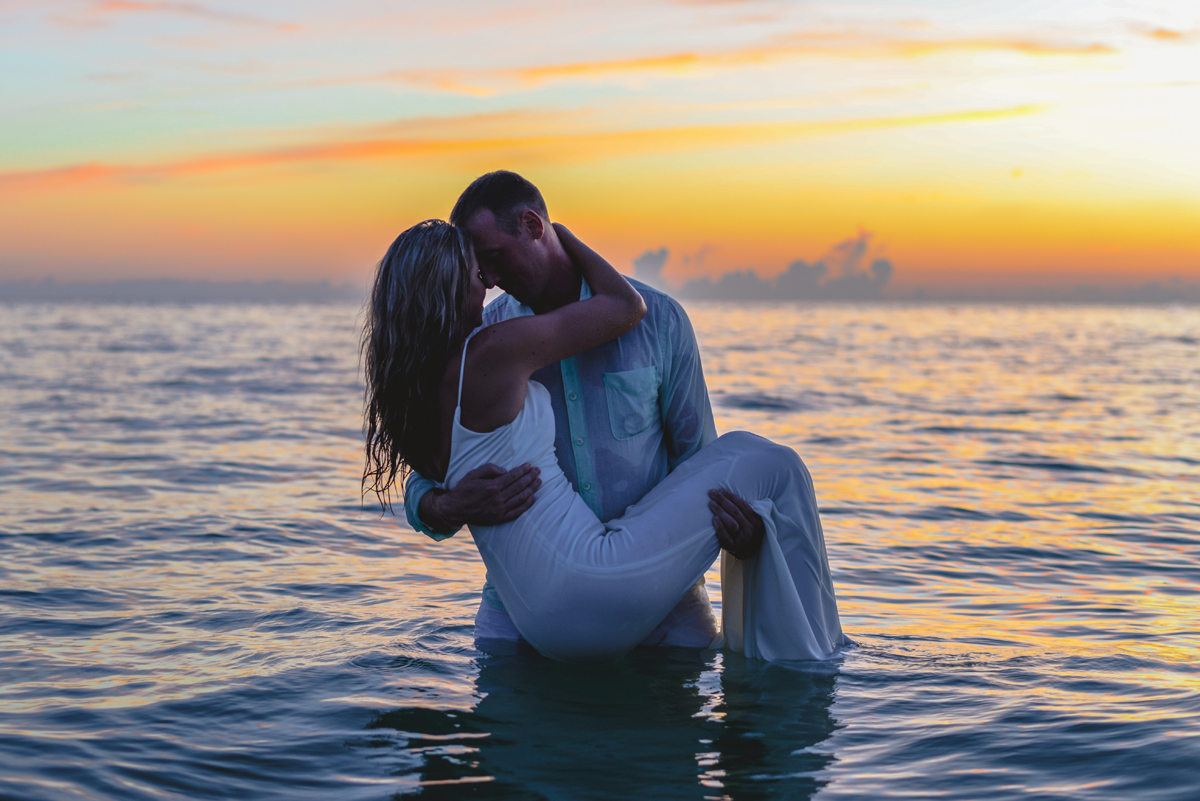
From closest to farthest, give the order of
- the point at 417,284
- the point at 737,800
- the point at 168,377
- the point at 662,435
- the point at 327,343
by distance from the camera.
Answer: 1. the point at 737,800
2. the point at 417,284
3. the point at 662,435
4. the point at 168,377
5. the point at 327,343

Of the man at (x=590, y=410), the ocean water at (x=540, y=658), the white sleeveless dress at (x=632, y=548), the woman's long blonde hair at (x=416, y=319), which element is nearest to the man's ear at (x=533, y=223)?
the man at (x=590, y=410)

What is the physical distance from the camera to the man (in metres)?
3.94

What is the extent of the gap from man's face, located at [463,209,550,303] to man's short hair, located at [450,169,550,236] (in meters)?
0.02

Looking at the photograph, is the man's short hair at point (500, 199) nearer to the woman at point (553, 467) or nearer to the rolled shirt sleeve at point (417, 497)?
the woman at point (553, 467)

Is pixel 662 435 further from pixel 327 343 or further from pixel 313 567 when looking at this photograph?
pixel 327 343

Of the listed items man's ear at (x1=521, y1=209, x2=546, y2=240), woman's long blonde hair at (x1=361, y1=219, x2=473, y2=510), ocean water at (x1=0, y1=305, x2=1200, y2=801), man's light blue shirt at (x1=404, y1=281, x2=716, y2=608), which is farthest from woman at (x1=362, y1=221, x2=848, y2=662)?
ocean water at (x1=0, y1=305, x2=1200, y2=801)

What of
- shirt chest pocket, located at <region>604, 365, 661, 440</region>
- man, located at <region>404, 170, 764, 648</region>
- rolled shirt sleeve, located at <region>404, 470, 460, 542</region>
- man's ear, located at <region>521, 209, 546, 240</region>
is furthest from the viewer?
shirt chest pocket, located at <region>604, 365, 661, 440</region>

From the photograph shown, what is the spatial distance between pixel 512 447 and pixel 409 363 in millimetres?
522

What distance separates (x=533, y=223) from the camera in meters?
4.08

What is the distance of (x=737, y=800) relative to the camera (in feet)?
10.6

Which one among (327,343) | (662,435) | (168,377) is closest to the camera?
(662,435)

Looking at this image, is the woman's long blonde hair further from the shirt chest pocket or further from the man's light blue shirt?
the shirt chest pocket

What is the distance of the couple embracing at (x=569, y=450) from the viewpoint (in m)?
3.74

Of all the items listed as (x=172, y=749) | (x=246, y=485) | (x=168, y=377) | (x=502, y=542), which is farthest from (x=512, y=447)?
(x=168, y=377)
